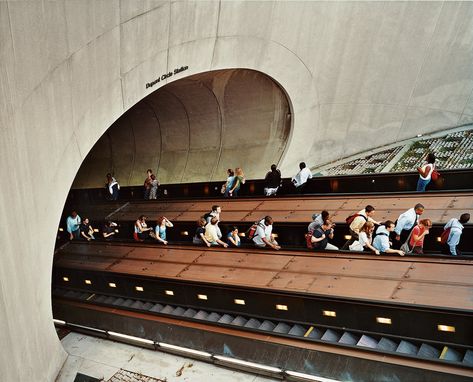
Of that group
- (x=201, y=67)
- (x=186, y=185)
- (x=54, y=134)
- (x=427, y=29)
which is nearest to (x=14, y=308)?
(x=54, y=134)

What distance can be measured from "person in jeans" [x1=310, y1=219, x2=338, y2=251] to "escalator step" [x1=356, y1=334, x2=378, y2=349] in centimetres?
182

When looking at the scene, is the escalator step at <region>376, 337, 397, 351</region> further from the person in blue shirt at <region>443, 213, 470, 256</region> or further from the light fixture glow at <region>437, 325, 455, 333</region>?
the person in blue shirt at <region>443, 213, 470, 256</region>

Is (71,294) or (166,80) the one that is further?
(71,294)

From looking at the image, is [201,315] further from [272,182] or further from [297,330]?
[272,182]

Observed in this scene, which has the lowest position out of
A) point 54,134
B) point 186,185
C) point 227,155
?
point 54,134

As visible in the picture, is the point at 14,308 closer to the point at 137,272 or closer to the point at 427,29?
the point at 137,272

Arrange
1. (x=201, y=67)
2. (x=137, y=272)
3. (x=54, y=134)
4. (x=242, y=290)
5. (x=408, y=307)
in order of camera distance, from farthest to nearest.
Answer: (x=201, y=67), (x=137, y=272), (x=242, y=290), (x=54, y=134), (x=408, y=307)

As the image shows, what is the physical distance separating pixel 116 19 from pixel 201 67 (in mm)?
3127

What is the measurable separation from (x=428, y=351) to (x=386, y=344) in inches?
20.7

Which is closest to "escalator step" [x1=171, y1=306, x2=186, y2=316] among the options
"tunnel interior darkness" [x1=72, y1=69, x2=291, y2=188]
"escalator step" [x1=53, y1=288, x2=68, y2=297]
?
"escalator step" [x1=53, y1=288, x2=68, y2=297]

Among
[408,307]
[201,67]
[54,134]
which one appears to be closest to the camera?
[408,307]

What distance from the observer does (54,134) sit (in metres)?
6.98

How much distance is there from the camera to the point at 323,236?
26.6ft

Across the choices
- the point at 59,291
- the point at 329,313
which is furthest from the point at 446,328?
the point at 59,291
